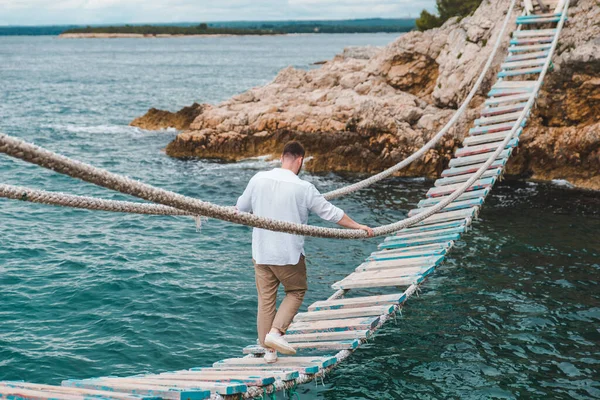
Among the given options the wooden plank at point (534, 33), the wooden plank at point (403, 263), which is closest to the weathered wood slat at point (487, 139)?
the wooden plank at point (534, 33)

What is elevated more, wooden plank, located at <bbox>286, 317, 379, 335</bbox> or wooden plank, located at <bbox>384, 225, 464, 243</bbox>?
wooden plank, located at <bbox>384, 225, 464, 243</bbox>

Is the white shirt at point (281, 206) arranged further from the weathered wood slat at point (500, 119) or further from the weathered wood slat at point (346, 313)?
the weathered wood slat at point (500, 119)

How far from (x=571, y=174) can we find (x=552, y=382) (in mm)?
13390

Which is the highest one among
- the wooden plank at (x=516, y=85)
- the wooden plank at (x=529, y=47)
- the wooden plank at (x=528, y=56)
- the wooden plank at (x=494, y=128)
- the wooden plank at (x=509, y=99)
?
the wooden plank at (x=529, y=47)

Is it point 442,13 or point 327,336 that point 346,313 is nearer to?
point 327,336

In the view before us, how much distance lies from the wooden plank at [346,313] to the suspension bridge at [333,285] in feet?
0.05

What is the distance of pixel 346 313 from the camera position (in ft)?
31.4

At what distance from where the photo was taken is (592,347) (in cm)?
1079

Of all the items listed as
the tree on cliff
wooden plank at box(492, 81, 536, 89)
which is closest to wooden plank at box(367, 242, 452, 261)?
wooden plank at box(492, 81, 536, 89)

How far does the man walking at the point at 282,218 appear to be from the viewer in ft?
22.7

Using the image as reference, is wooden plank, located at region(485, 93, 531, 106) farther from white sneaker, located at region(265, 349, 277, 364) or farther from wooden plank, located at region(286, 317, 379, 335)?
white sneaker, located at region(265, 349, 277, 364)

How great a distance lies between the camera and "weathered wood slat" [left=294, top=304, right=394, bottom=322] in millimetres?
9391

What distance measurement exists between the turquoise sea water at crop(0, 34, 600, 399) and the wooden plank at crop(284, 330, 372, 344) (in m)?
1.02

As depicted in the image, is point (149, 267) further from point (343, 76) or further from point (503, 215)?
point (343, 76)
